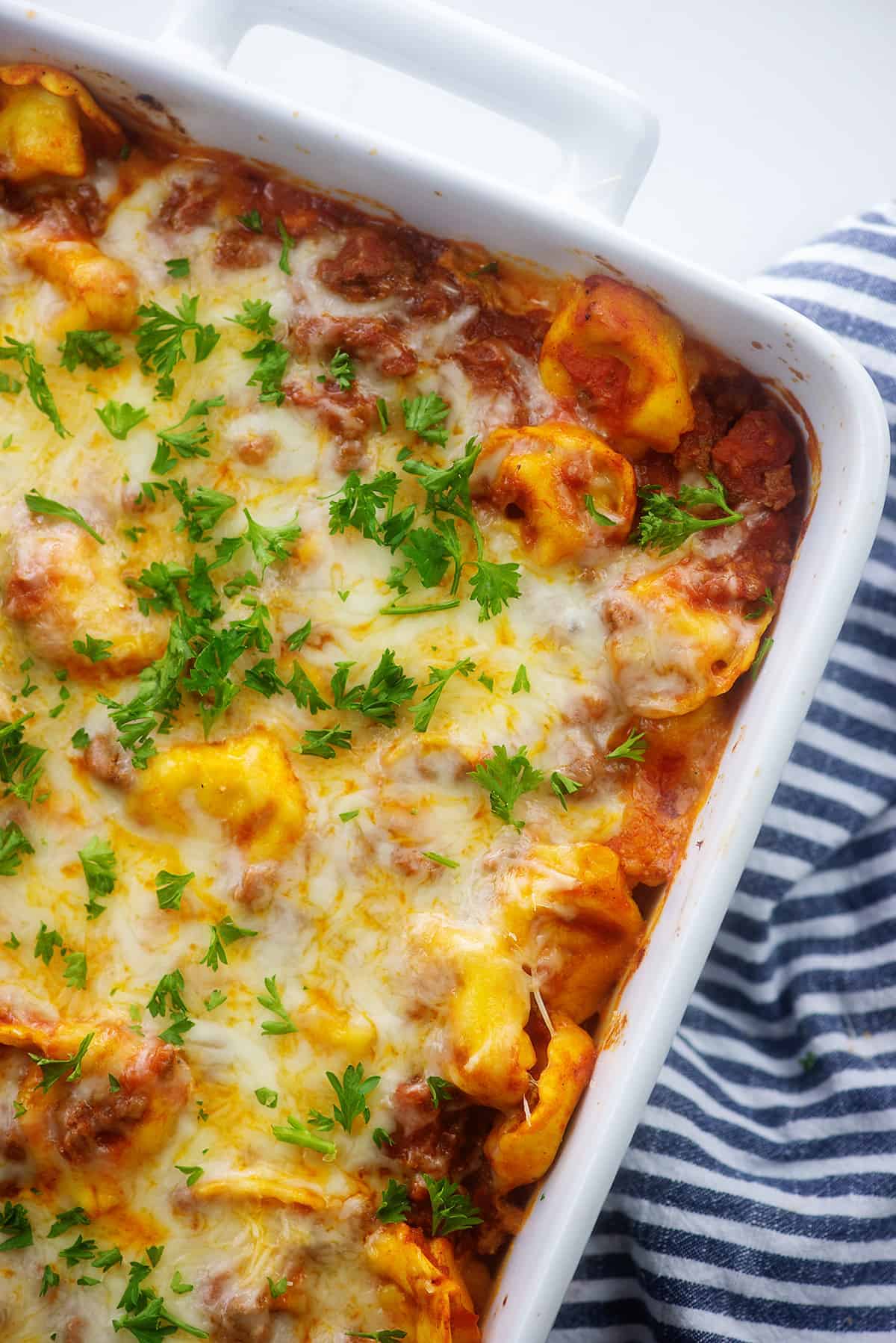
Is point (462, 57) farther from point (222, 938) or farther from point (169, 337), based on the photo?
point (222, 938)

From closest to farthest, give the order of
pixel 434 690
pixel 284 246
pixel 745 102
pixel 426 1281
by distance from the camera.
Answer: pixel 426 1281
pixel 434 690
pixel 284 246
pixel 745 102

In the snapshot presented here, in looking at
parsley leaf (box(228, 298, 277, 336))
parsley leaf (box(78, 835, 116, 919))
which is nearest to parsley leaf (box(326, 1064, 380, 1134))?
parsley leaf (box(78, 835, 116, 919))

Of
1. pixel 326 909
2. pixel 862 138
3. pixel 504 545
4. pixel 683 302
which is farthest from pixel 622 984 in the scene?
pixel 862 138

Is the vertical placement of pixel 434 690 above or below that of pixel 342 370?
below

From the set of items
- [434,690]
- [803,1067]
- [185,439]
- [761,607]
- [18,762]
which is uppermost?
[761,607]

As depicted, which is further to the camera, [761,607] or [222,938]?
[761,607]

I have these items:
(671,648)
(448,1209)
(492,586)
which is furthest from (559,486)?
(448,1209)

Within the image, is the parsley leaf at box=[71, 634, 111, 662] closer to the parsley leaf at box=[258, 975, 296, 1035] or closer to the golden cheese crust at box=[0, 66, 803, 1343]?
the golden cheese crust at box=[0, 66, 803, 1343]

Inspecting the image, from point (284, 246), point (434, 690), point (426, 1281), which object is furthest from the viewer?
point (284, 246)
